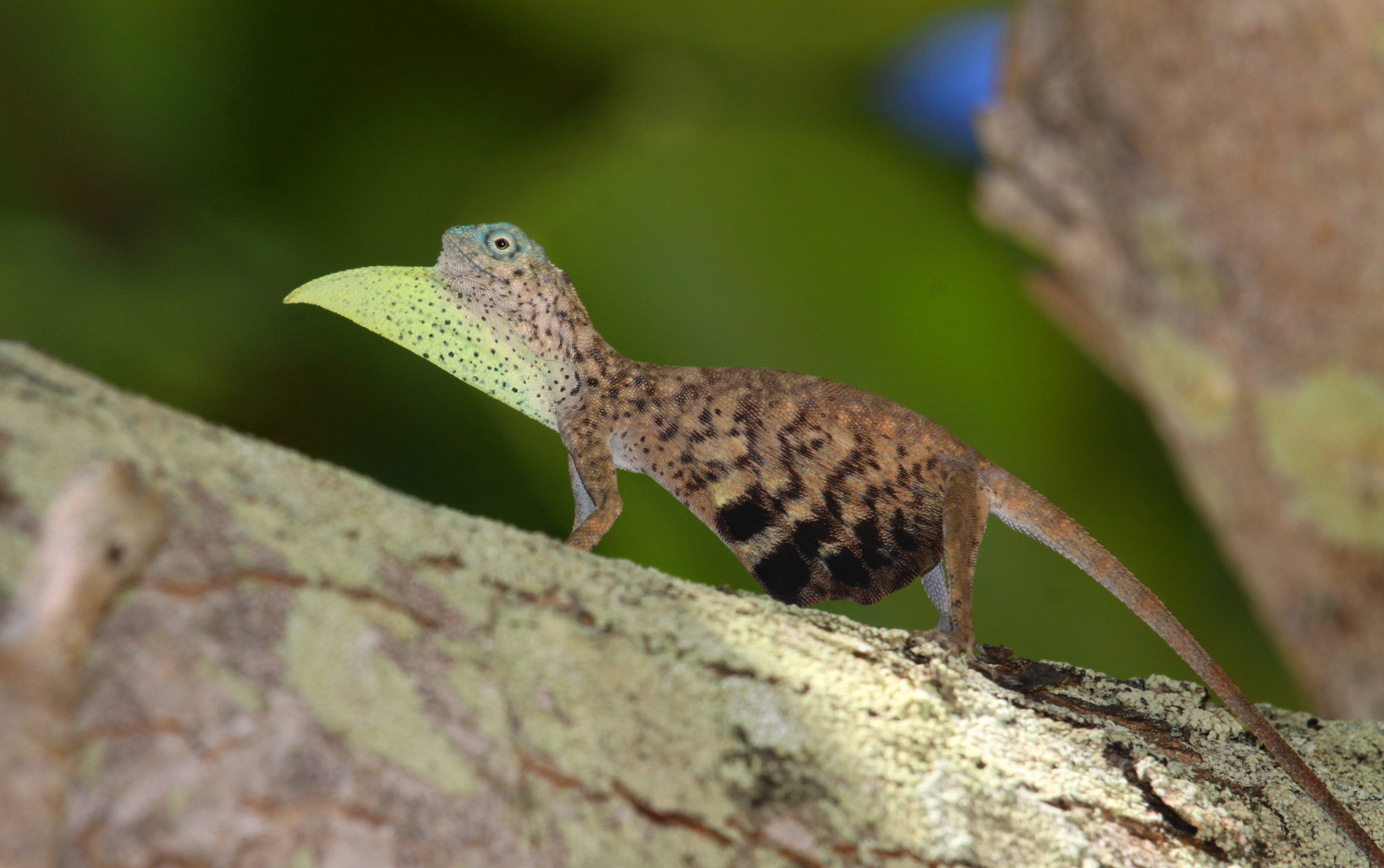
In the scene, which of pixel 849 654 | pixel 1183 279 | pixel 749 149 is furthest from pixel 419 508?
pixel 749 149

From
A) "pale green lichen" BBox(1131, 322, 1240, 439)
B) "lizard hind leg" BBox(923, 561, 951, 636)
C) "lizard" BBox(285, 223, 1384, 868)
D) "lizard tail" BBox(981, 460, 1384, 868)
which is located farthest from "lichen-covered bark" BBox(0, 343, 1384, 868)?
"pale green lichen" BBox(1131, 322, 1240, 439)

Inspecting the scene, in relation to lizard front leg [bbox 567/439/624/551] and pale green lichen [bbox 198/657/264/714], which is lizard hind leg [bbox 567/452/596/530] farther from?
pale green lichen [bbox 198/657/264/714]

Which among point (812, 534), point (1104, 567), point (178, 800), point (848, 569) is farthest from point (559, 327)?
point (178, 800)

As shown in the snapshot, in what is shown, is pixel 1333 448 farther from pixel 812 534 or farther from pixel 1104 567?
pixel 812 534

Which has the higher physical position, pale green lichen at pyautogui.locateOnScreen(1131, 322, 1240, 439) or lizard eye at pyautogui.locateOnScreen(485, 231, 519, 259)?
pale green lichen at pyautogui.locateOnScreen(1131, 322, 1240, 439)

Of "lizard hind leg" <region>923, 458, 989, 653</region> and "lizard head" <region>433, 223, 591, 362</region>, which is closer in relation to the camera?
"lizard hind leg" <region>923, 458, 989, 653</region>
